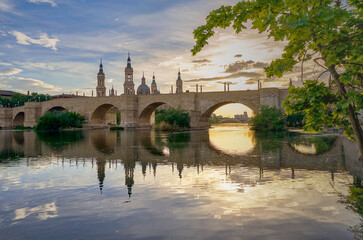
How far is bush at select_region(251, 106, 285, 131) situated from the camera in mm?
32375

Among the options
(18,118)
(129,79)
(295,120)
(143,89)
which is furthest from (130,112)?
(143,89)

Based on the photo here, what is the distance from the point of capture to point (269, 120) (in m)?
33.7

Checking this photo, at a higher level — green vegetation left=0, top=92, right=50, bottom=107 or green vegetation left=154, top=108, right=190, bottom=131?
green vegetation left=0, top=92, right=50, bottom=107

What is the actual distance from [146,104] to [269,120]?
80.1 ft

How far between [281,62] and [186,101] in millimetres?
40240

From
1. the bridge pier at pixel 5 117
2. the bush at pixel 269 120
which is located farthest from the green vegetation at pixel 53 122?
the bridge pier at pixel 5 117

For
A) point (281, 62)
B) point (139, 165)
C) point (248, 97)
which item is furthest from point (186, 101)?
point (281, 62)

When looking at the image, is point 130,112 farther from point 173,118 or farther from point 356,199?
point 356,199

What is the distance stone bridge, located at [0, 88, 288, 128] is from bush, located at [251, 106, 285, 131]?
3.86 meters

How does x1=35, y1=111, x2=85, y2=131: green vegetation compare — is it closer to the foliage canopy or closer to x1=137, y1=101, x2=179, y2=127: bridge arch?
x1=137, y1=101, x2=179, y2=127: bridge arch

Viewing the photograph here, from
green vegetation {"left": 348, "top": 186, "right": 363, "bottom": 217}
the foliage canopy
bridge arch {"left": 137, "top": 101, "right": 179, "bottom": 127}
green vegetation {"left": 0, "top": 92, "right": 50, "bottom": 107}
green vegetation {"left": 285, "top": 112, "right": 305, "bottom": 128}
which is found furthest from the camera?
green vegetation {"left": 0, "top": 92, "right": 50, "bottom": 107}

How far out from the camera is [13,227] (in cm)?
365

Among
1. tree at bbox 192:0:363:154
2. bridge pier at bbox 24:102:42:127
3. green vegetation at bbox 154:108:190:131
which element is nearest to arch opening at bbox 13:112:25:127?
bridge pier at bbox 24:102:42:127

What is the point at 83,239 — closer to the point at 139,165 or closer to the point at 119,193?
the point at 119,193
